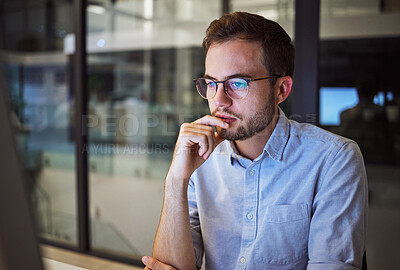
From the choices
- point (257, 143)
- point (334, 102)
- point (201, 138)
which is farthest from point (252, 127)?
point (334, 102)

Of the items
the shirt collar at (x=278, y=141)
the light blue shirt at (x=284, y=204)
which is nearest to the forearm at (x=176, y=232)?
the light blue shirt at (x=284, y=204)

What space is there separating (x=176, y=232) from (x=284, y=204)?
1.35 ft

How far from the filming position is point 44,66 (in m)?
4.43

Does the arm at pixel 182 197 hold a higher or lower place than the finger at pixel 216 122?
→ lower

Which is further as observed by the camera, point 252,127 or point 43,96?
point 43,96

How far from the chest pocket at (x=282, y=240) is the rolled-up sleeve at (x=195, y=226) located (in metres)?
0.26

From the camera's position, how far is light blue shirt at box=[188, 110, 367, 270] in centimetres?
115

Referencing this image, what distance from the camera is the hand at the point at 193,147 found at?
1339 mm

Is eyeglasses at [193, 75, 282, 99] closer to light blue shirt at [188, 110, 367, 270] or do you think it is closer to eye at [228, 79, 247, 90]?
eye at [228, 79, 247, 90]

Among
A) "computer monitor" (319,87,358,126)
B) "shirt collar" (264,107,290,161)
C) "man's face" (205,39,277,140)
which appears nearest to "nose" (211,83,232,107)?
"man's face" (205,39,277,140)

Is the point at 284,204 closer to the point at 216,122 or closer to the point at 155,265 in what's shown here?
the point at 216,122

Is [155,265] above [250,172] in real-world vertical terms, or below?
below

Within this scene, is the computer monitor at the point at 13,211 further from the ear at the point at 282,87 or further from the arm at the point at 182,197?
the ear at the point at 282,87

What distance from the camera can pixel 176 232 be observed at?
4.31ft
